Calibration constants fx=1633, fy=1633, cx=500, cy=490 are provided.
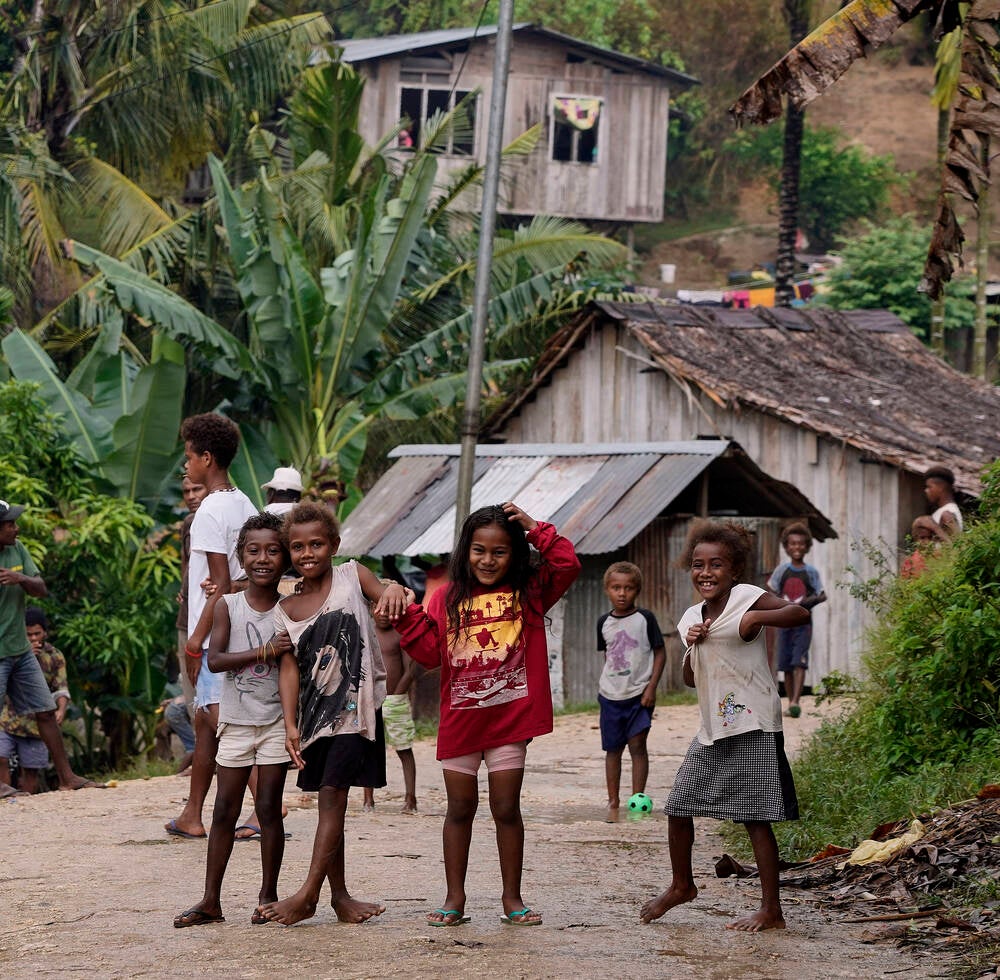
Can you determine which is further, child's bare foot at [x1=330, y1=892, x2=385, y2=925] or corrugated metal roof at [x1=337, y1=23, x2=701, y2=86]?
corrugated metal roof at [x1=337, y1=23, x2=701, y2=86]

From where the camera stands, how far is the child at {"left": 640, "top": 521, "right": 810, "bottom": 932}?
5.52 metres

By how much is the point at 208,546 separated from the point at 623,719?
3.01m

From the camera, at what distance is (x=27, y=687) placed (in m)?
10.2

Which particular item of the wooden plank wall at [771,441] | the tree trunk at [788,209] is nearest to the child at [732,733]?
the wooden plank wall at [771,441]

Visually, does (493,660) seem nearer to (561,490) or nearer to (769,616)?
(769,616)

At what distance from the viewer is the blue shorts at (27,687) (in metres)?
10.1

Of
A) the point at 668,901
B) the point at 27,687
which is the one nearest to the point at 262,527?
the point at 668,901

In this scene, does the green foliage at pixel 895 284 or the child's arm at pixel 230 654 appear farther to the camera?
the green foliage at pixel 895 284

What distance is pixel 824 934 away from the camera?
5.49m

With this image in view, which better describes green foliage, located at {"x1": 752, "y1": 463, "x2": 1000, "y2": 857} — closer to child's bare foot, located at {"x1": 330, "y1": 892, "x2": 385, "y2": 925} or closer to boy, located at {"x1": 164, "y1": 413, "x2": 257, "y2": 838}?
child's bare foot, located at {"x1": 330, "y1": 892, "x2": 385, "y2": 925}

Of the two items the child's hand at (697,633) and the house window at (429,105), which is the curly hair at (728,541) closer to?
the child's hand at (697,633)

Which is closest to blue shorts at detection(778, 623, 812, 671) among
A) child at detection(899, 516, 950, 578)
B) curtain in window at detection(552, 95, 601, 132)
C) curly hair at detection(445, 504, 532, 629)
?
child at detection(899, 516, 950, 578)

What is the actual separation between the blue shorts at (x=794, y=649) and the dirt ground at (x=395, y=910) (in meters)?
5.06

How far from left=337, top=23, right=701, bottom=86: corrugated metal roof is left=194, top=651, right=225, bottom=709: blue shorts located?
24.7 m
